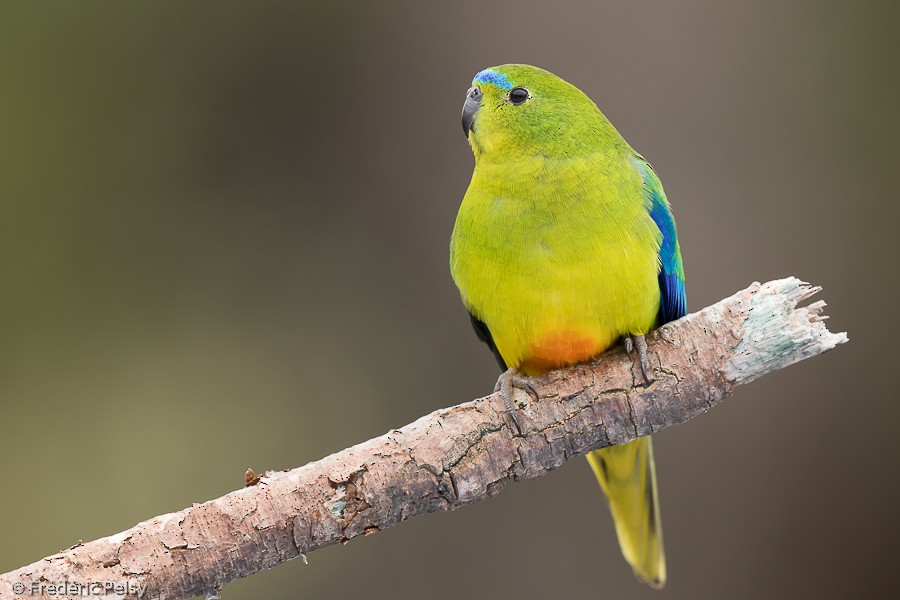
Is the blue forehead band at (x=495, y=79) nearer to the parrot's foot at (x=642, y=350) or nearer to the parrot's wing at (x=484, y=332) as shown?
the parrot's wing at (x=484, y=332)

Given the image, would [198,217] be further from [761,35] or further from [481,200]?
[761,35]

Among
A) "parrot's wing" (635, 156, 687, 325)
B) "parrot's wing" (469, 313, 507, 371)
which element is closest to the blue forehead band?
"parrot's wing" (635, 156, 687, 325)

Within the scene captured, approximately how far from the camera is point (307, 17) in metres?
4.69

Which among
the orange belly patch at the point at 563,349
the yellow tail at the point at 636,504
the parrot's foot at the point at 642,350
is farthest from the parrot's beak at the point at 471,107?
the yellow tail at the point at 636,504

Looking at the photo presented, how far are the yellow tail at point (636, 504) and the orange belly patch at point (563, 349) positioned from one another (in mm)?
625

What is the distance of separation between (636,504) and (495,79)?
1629 mm

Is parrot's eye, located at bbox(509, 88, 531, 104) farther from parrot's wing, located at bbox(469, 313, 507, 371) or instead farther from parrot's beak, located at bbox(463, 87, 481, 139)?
parrot's wing, located at bbox(469, 313, 507, 371)

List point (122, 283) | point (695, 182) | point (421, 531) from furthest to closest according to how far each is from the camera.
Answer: point (122, 283), point (421, 531), point (695, 182)

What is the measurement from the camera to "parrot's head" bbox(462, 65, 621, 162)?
2.72 meters

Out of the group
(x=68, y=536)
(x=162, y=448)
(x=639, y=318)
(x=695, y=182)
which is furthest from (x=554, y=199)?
(x=68, y=536)

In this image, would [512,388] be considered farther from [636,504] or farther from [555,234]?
[636,504]

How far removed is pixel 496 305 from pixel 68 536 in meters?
3.05

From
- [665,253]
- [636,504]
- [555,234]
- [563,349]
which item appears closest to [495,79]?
[555,234]

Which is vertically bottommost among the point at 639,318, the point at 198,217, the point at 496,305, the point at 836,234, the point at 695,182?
the point at 639,318
